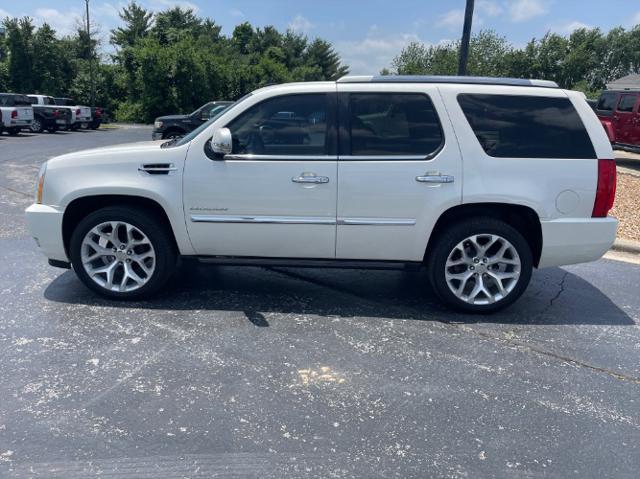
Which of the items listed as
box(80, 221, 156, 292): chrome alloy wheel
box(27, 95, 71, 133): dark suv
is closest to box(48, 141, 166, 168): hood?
box(80, 221, 156, 292): chrome alloy wheel

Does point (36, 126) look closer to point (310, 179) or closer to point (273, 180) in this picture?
point (273, 180)

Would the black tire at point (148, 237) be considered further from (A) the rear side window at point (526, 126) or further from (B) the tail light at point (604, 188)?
(B) the tail light at point (604, 188)

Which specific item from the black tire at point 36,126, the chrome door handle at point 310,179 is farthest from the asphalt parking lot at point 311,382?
the black tire at point 36,126

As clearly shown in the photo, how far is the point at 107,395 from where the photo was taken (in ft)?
A: 10.4

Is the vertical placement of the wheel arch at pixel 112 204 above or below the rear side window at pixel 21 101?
below

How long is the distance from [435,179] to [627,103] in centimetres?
1534

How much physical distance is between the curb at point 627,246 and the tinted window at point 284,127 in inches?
173

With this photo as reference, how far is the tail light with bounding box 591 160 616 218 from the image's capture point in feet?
13.8

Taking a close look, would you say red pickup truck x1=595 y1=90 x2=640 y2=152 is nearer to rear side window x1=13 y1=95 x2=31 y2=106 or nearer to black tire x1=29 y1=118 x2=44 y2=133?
black tire x1=29 y1=118 x2=44 y2=133

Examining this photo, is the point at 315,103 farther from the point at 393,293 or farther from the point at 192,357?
the point at 192,357

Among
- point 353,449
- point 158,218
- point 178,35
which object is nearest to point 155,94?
point 178,35

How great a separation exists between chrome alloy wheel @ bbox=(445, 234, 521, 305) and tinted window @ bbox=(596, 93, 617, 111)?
1534cm

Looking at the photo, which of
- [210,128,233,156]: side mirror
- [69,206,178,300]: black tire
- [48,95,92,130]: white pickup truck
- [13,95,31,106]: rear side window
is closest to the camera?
[210,128,233,156]: side mirror

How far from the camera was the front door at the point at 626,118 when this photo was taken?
1623 centimetres
